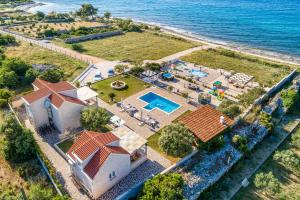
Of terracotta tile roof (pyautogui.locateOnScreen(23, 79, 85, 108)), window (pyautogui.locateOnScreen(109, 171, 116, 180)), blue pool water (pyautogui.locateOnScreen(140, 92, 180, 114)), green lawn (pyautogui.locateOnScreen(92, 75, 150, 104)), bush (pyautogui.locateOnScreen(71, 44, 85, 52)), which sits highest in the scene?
terracotta tile roof (pyautogui.locateOnScreen(23, 79, 85, 108))

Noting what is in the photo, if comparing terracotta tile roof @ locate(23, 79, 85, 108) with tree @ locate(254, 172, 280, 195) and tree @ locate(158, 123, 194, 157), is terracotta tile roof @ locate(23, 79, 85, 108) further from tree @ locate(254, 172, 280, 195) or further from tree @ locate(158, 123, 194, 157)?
tree @ locate(254, 172, 280, 195)

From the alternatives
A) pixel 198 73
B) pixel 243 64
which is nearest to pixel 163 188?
pixel 198 73

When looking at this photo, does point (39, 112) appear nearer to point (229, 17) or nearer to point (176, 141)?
point (176, 141)

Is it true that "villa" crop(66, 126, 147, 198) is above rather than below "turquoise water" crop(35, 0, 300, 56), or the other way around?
above

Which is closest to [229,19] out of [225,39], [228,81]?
[225,39]

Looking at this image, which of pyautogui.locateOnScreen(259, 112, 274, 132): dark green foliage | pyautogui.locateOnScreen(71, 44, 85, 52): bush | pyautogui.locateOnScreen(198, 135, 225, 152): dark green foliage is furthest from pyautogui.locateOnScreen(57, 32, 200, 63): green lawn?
pyautogui.locateOnScreen(198, 135, 225, 152): dark green foliage

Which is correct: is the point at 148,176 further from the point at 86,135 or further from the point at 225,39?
the point at 225,39

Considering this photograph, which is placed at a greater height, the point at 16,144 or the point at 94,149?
the point at 94,149
